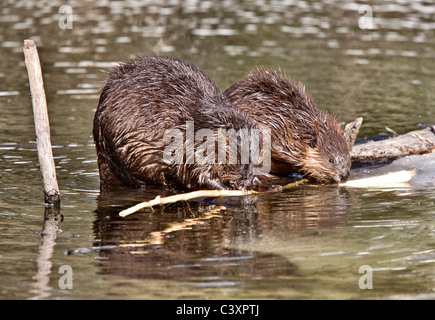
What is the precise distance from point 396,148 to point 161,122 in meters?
2.91

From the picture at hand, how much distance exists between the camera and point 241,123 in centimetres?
732

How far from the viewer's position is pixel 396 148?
8680 millimetres

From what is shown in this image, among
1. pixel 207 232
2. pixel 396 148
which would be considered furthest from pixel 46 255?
pixel 396 148

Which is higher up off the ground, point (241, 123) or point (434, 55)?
point (241, 123)

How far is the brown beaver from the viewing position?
24.0 feet

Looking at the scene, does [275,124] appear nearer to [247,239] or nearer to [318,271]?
[247,239]

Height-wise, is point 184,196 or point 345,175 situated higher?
point 184,196

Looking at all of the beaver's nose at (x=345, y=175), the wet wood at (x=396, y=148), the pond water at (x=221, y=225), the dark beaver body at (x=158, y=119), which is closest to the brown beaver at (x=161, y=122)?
the dark beaver body at (x=158, y=119)

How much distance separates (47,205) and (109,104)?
125 centimetres

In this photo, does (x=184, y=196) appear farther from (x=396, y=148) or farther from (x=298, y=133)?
(x=396, y=148)

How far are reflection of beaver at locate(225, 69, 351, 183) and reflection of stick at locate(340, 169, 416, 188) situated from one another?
0.64 ft

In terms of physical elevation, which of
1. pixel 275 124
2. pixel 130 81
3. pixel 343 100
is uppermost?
pixel 130 81

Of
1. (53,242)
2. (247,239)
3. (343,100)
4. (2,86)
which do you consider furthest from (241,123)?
(2,86)

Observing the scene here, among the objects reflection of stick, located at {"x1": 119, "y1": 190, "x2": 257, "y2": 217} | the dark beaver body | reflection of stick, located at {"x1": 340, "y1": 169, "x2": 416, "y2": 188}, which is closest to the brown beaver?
the dark beaver body
